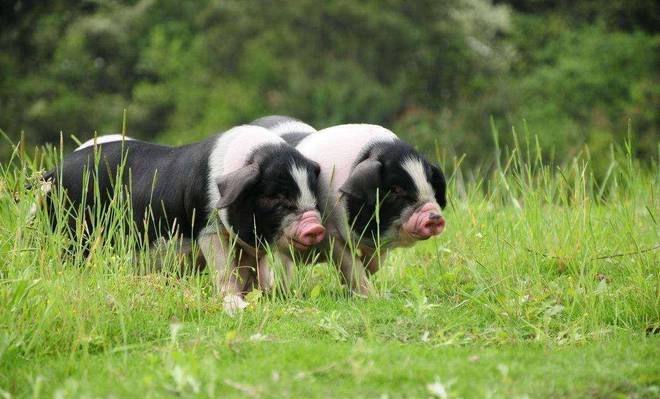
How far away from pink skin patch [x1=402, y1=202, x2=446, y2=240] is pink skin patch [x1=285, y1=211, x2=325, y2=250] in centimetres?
50

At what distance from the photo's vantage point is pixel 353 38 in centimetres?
2606

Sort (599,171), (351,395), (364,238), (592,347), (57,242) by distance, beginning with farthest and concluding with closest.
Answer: (599,171), (364,238), (57,242), (592,347), (351,395)

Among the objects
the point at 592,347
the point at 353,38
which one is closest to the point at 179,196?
the point at 592,347

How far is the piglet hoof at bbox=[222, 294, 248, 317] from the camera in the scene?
4.72 meters

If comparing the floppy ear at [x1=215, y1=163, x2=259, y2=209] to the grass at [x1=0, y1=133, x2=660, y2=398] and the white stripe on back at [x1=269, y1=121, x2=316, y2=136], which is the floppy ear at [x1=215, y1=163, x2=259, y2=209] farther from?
the white stripe on back at [x1=269, y1=121, x2=316, y2=136]

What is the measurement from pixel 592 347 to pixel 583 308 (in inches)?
21.2

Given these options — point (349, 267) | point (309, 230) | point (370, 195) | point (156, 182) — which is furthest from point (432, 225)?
point (156, 182)

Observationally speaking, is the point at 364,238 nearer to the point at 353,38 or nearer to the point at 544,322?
the point at 544,322

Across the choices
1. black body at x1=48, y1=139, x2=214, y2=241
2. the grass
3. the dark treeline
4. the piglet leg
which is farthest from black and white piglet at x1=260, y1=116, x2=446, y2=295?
the dark treeline

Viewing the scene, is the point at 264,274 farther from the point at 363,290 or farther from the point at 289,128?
the point at 289,128

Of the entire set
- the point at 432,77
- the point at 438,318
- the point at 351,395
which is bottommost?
the point at 432,77

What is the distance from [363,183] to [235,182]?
2.19 feet

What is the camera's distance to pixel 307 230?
4.89 m

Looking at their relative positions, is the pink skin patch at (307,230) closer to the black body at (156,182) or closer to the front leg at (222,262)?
the front leg at (222,262)
